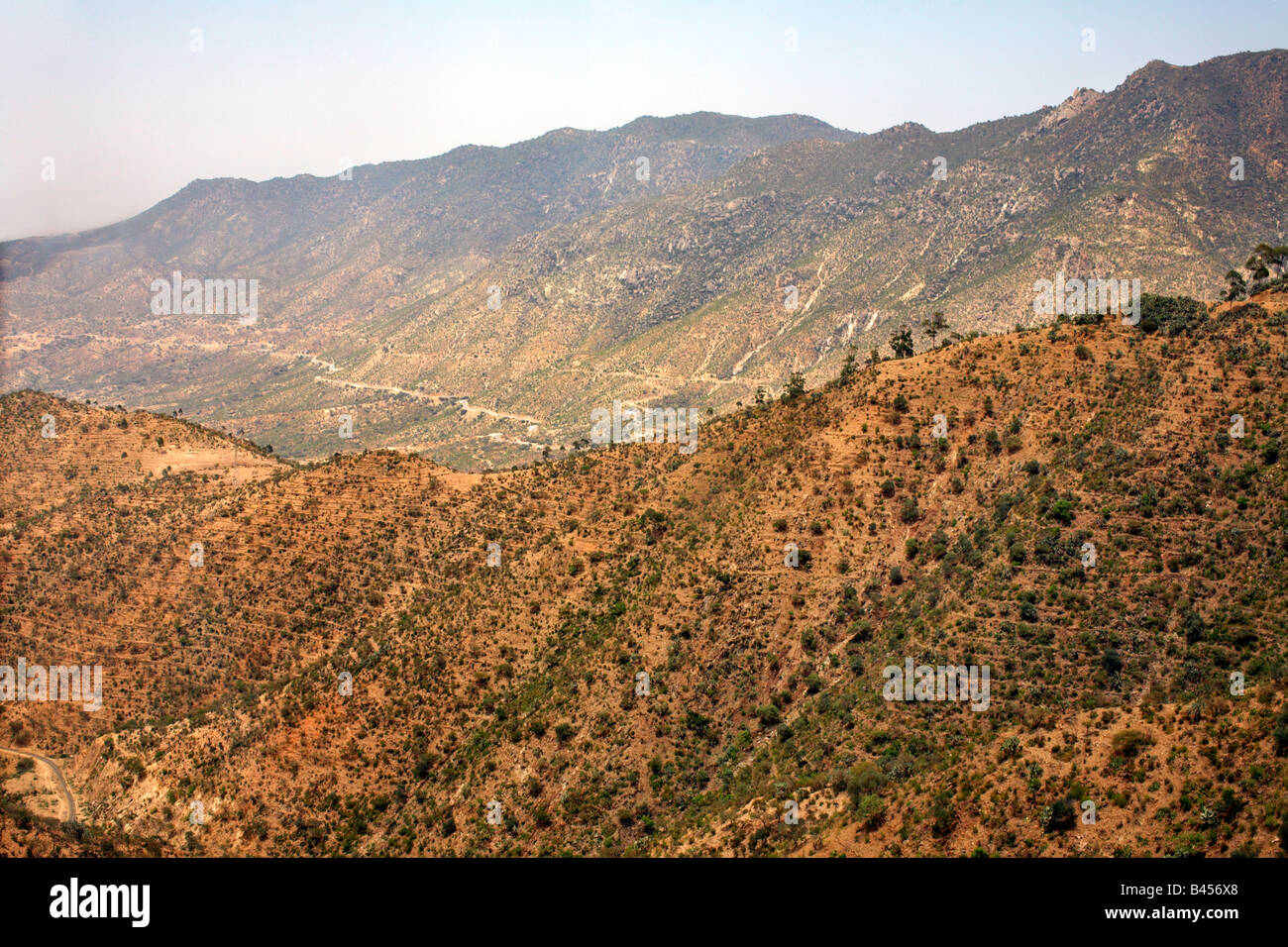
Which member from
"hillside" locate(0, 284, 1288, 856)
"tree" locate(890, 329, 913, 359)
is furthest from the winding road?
"tree" locate(890, 329, 913, 359)

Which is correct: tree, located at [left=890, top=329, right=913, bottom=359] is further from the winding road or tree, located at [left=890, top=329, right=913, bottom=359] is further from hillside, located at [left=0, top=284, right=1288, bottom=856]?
the winding road

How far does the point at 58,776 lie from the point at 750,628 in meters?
44.2

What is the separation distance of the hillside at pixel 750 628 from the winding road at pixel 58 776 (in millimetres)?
625

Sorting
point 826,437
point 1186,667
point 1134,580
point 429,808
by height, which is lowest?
point 429,808

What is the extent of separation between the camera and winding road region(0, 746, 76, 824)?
47381 millimetres

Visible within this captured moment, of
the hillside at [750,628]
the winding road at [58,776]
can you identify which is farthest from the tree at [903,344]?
the winding road at [58,776]

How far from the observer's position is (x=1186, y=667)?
106 feet

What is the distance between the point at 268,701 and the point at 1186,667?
45724 millimetres

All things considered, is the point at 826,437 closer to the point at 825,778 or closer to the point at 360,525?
the point at 825,778

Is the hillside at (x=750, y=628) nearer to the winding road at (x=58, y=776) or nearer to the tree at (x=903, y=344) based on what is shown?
the winding road at (x=58, y=776)

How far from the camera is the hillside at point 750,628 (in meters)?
30.1

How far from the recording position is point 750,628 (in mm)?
43406

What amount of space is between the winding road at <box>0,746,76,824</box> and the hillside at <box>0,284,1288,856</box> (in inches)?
24.6
